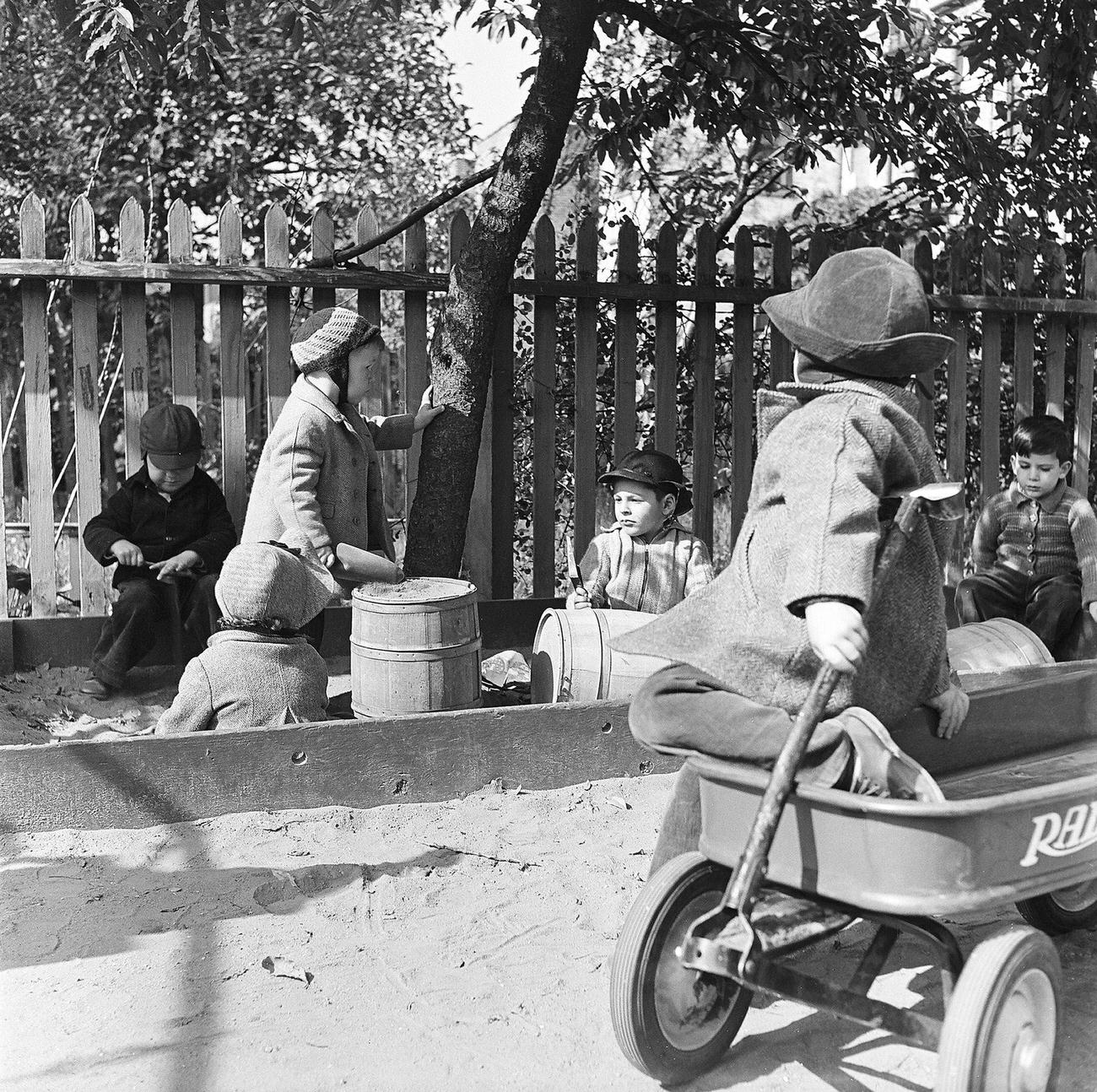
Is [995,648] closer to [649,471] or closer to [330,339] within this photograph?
[649,471]

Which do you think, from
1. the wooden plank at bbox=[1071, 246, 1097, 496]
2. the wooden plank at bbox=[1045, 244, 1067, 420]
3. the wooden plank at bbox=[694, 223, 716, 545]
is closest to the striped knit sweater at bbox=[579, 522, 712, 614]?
the wooden plank at bbox=[694, 223, 716, 545]

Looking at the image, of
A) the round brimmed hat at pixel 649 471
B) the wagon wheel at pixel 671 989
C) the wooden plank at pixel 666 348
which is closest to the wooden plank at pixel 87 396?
the round brimmed hat at pixel 649 471

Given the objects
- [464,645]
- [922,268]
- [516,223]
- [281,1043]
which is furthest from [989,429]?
[281,1043]

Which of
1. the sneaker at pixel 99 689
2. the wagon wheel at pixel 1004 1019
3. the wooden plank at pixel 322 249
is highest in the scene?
the wooden plank at pixel 322 249

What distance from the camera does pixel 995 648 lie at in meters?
4.95

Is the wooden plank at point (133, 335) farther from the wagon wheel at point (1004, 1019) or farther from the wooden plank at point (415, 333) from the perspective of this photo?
the wagon wheel at point (1004, 1019)

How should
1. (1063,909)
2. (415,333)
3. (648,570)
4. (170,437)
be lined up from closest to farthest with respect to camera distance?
(1063,909)
(648,570)
(170,437)
(415,333)

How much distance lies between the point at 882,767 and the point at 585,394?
3.97 m

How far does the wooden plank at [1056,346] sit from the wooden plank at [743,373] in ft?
5.47

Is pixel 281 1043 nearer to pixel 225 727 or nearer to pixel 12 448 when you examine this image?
pixel 225 727

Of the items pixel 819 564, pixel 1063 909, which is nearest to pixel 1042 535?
pixel 1063 909

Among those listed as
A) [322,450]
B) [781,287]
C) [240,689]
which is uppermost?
[781,287]

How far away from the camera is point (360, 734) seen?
13.6ft

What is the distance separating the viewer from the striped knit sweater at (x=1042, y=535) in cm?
552
